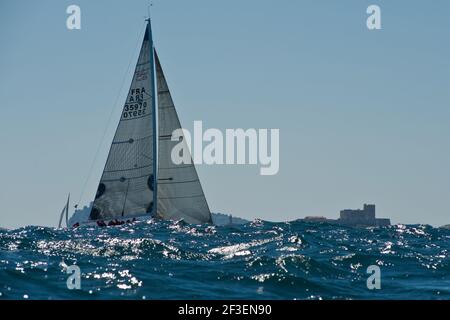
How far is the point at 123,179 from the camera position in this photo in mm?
54125

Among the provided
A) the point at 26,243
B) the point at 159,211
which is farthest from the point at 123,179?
the point at 26,243

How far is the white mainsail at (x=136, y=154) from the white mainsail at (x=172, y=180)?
608mm

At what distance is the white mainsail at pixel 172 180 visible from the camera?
5281 centimetres

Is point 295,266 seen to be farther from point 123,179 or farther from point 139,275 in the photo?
point 123,179

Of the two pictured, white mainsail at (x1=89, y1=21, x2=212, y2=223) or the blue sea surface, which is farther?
white mainsail at (x1=89, y1=21, x2=212, y2=223)

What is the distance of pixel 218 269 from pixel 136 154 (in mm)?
30035

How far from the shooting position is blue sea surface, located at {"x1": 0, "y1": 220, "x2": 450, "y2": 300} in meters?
20.4

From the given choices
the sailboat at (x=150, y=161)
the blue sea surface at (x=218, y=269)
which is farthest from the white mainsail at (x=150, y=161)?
the blue sea surface at (x=218, y=269)

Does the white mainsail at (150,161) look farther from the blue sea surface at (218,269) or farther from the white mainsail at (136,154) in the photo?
the blue sea surface at (218,269)

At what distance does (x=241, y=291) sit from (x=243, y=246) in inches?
452

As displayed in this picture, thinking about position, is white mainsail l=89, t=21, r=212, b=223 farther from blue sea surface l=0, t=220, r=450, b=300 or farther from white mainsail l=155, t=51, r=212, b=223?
blue sea surface l=0, t=220, r=450, b=300

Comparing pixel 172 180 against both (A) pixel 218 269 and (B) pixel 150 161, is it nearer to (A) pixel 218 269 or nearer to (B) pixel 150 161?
(B) pixel 150 161

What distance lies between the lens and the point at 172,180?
5328 centimetres

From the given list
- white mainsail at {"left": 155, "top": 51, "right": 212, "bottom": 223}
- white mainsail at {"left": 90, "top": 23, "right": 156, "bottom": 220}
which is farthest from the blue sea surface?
white mainsail at {"left": 90, "top": 23, "right": 156, "bottom": 220}
